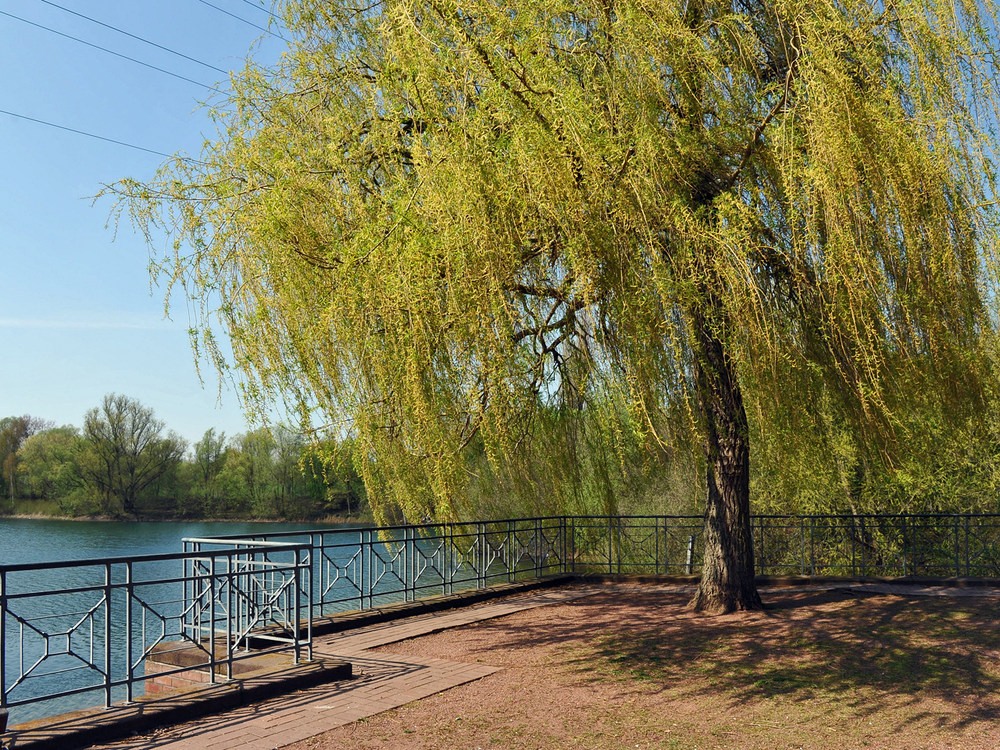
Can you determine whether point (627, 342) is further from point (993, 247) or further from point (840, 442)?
point (840, 442)

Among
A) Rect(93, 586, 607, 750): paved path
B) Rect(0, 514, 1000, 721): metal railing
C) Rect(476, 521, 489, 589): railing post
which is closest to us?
Rect(93, 586, 607, 750): paved path

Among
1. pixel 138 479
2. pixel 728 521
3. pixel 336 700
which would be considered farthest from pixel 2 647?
pixel 138 479

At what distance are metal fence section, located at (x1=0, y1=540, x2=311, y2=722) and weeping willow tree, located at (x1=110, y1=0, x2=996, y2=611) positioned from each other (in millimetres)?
1760

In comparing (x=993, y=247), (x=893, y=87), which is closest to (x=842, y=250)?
(x=993, y=247)

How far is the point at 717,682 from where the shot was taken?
22.1 feet

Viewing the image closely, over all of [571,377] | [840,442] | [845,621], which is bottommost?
[845,621]

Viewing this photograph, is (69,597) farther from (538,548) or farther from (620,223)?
(620,223)

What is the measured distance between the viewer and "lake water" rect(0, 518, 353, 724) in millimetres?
7783

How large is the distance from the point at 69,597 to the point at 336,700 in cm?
1922

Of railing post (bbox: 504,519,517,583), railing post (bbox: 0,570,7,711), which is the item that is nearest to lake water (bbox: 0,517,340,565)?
railing post (bbox: 504,519,517,583)

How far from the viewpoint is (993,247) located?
662cm

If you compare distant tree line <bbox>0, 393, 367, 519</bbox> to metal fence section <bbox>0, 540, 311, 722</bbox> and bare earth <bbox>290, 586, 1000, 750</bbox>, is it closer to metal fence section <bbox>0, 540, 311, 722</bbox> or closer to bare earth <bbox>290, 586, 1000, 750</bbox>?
metal fence section <bbox>0, 540, 311, 722</bbox>

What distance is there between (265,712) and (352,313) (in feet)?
11.1

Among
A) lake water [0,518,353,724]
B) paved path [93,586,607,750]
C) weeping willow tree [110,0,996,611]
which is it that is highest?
weeping willow tree [110,0,996,611]
